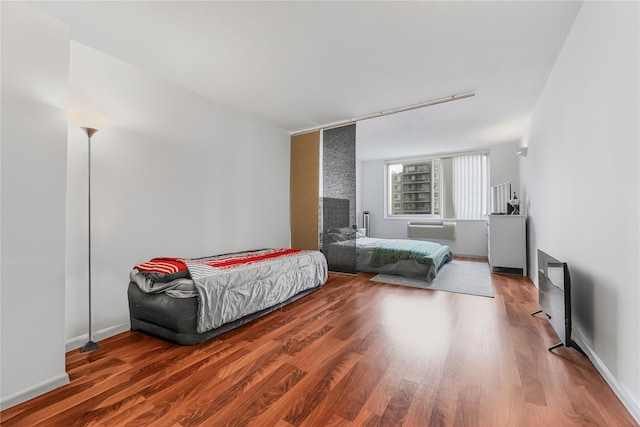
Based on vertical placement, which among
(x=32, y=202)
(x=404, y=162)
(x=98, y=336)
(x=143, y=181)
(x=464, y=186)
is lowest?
(x=98, y=336)

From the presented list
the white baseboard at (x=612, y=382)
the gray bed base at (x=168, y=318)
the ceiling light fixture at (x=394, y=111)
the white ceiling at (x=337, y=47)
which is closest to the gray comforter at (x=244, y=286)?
the gray bed base at (x=168, y=318)

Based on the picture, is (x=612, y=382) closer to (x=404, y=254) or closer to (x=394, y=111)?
(x=404, y=254)

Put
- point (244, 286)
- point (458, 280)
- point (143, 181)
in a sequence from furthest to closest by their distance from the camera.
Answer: point (458, 280) → point (143, 181) → point (244, 286)

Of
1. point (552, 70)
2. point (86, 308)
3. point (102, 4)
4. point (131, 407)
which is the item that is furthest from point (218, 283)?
point (552, 70)

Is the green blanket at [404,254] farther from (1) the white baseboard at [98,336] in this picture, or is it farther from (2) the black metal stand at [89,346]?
(2) the black metal stand at [89,346]

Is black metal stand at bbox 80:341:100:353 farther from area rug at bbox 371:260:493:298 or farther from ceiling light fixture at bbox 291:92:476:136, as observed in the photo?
ceiling light fixture at bbox 291:92:476:136

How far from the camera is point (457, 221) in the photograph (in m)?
6.14

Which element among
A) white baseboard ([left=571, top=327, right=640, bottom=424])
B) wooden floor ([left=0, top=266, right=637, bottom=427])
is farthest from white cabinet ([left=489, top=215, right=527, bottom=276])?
white baseboard ([left=571, top=327, right=640, bottom=424])

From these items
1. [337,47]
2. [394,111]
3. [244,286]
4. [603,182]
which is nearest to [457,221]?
[394,111]

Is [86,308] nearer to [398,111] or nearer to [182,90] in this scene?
[182,90]

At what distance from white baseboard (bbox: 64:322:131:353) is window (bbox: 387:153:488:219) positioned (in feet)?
20.1

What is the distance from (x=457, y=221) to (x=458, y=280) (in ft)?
8.68

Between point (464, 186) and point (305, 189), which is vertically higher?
point (464, 186)

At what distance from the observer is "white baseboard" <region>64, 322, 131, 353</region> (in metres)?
1.98
